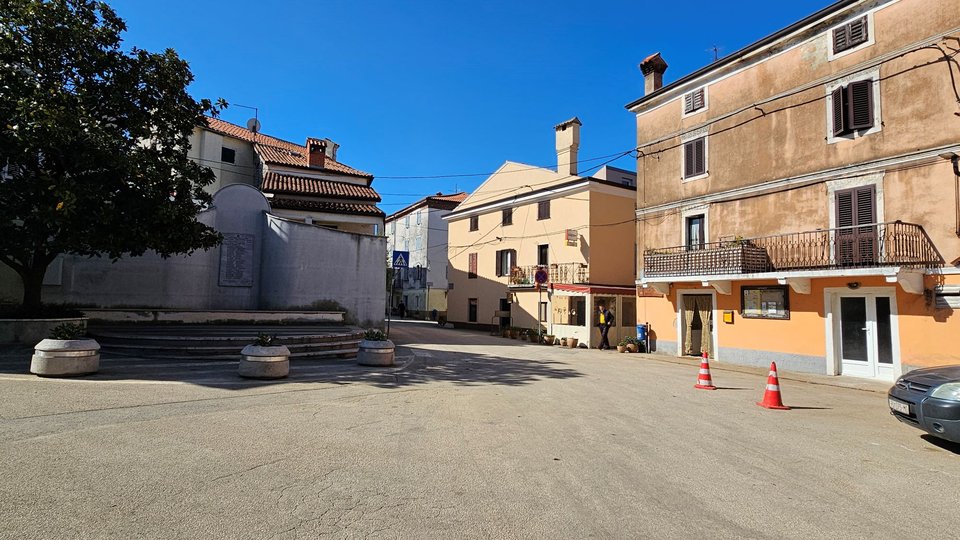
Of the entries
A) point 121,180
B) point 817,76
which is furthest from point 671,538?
point 817,76

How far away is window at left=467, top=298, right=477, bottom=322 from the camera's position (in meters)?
33.2

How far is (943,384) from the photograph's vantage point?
19.9ft

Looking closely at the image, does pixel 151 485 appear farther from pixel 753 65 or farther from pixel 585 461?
pixel 753 65

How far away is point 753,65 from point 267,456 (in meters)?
18.9

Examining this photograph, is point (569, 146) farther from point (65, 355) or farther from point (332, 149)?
point (65, 355)

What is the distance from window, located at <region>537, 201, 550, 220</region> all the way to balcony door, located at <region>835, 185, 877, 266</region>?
1510 cm

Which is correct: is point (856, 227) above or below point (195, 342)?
above

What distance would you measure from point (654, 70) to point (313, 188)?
16.0 m

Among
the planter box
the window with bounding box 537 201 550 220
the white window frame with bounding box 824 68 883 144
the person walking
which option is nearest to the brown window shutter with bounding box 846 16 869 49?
the white window frame with bounding box 824 68 883 144

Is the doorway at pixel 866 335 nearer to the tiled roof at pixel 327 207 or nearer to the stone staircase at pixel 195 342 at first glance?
the stone staircase at pixel 195 342

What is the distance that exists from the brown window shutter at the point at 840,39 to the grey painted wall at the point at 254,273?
16204mm

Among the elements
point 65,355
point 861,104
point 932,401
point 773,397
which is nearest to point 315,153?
point 65,355

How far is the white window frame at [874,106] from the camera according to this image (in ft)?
45.5

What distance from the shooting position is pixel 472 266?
33812 mm
